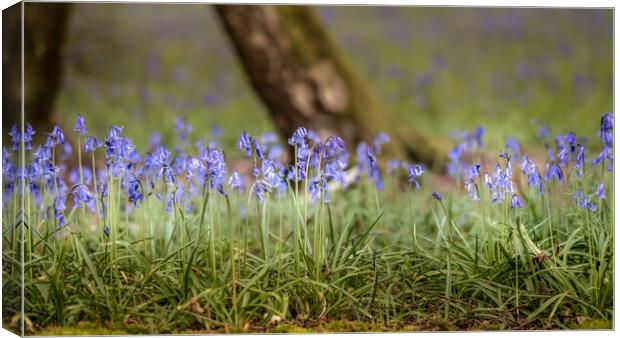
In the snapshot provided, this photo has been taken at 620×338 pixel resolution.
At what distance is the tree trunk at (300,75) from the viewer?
609 cm

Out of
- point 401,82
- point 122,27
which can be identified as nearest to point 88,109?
point 122,27

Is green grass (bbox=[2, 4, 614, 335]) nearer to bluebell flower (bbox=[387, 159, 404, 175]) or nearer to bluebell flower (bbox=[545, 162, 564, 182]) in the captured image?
bluebell flower (bbox=[545, 162, 564, 182])

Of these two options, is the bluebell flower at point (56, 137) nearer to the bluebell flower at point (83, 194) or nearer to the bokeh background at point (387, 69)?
the bluebell flower at point (83, 194)

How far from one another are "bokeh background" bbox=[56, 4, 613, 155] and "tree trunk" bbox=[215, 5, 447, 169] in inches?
55.6

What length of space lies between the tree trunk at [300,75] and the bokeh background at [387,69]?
4.63 feet

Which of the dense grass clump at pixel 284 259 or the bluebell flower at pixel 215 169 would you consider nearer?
the dense grass clump at pixel 284 259

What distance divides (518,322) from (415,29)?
807 centimetres

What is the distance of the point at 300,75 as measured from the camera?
20.5ft

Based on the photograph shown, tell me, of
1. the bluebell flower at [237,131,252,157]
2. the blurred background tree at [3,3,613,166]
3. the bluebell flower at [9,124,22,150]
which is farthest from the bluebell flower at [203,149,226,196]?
the blurred background tree at [3,3,613,166]

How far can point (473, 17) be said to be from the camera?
11773 mm

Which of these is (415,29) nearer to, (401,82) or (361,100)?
(401,82)

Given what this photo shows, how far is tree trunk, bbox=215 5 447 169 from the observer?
6.09 meters

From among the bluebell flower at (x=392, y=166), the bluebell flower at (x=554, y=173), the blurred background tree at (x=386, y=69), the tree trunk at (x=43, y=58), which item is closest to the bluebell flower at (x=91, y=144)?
the tree trunk at (x=43, y=58)

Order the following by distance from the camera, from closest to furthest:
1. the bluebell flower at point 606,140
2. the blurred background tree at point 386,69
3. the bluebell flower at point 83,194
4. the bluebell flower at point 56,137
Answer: the bluebell flower at point 56,137, the bluebell flower at point 83,194, the bluebell flower at point 606,140, the blurred background tree at point 386,69
